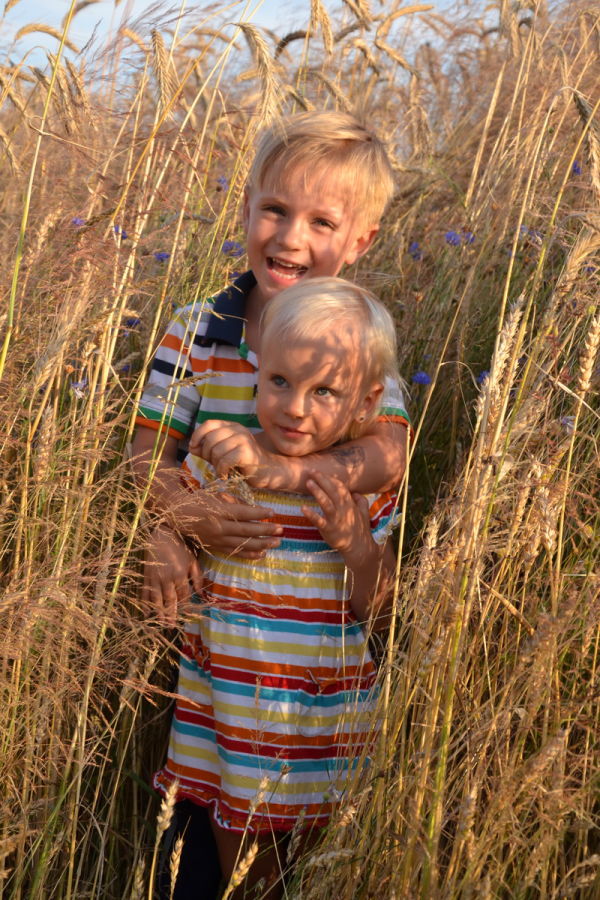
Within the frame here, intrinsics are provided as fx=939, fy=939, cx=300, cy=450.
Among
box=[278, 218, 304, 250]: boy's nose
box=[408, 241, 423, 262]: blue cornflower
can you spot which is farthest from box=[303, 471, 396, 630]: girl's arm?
box=[408, 241, 423, 262]: blue cornflower

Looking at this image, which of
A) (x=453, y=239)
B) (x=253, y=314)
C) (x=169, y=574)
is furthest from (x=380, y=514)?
(x=453, y=239)

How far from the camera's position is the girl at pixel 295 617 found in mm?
1873

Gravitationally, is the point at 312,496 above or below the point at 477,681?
above

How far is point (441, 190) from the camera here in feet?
12.0

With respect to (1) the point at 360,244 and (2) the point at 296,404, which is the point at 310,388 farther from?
(1) the point at 360,244

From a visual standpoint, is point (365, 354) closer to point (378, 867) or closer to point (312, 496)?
point (312, 496)

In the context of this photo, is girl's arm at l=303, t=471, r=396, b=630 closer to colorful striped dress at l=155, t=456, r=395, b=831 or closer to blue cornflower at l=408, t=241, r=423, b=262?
colorful striped dress at l=155, t=456, r=395, b=831

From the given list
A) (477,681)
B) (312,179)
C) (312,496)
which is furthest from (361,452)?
(312,179)

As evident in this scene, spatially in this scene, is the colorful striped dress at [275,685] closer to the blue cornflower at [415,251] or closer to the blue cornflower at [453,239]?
the blue cornflower at [453,239]

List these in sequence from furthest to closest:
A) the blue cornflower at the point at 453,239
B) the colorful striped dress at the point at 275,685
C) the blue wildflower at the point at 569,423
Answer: the blue cornflower at the point at 453,239, the colorful striped dress at the point at 275,685, the blue wildflower at the point at 569,423

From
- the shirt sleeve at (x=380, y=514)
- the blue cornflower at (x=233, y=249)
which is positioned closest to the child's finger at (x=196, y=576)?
the shirt sleeve at (x=380, y=514)

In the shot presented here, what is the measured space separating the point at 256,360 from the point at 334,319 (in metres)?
0.33

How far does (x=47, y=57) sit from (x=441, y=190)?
7.04 feet

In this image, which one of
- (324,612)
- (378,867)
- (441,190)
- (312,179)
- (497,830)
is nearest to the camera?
(497,830)
